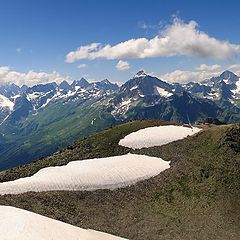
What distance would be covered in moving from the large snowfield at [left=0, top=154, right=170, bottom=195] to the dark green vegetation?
7.43 ft

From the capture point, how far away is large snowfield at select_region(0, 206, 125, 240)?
44656 millimetres

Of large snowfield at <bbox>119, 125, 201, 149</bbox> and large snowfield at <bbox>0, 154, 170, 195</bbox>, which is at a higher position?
large snowfield at <bbox>119, 125, 201, 149</bbox>

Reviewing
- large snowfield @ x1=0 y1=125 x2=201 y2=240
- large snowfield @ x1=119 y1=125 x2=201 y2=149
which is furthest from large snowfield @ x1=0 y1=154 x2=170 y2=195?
large snowfield @ x1=119 y1=125 x2=201 y2=149

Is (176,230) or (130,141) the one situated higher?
(130,141)

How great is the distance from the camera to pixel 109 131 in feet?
407

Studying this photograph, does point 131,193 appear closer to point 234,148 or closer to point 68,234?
point 234,148

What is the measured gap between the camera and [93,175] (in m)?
88.1

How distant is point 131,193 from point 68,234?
37238 mm

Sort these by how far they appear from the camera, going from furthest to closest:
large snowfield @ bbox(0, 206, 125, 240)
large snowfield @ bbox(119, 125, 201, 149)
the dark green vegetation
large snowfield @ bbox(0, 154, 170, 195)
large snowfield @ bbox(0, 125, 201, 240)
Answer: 1. large snowfield @ bbox(119, 125, 201, 149)
2. large snowfield @ bbox(0, 154, 170, 195)
3. the dark green vegetation
4. large snowfield @ bbox(0, 125, 201, 240)
5. large snowfield @ bbox(0, 206, 125, 240)

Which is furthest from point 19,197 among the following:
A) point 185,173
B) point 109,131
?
point 109,131

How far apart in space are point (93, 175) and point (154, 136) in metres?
30.4

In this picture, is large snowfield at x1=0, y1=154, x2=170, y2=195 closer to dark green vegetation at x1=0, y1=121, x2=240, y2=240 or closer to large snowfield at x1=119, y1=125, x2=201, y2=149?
dark green vegetation at x1=0, y1=121, x2=240, y2=240

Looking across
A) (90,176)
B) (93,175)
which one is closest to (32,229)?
(90,176)

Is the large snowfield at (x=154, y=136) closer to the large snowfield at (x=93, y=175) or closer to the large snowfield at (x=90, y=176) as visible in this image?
the large snowfield at (x=90, y=176)
